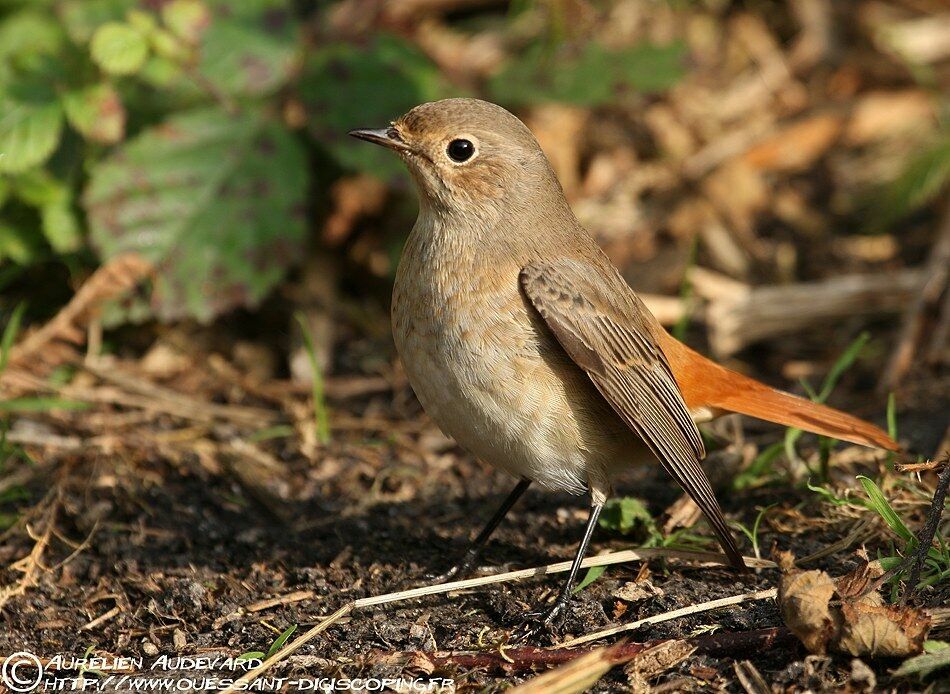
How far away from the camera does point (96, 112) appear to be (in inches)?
228

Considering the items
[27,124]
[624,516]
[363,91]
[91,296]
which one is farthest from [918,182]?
[27,124]

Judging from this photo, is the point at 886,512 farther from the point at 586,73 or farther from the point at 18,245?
the point at 18,245

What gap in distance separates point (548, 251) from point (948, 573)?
1807 mm

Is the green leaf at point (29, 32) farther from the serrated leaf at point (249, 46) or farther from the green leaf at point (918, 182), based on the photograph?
the green leaf at point (918, 182)

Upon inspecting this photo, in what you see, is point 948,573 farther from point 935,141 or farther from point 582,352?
point 935,141

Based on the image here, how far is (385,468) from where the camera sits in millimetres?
5605

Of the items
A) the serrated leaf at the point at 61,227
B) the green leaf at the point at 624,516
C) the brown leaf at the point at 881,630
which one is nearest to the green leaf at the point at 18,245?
the serrated leaf at the point at 61,227

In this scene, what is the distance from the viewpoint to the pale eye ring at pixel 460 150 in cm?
449

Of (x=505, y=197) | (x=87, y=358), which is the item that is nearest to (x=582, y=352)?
(x=505, y=197)

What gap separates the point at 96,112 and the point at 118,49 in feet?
1.49

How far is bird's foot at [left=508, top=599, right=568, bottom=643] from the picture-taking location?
4004mm

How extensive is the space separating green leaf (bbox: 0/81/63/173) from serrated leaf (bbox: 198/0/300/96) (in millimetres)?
792

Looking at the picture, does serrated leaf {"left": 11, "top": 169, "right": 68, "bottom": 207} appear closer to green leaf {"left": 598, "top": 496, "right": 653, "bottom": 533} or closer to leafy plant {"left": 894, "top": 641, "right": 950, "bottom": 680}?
green leaf {"left": 598, "top": 496, "right": 653, "bottom": 533}

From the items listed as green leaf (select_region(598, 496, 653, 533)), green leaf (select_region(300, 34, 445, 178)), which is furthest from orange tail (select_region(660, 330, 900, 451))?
green leaf (select_region(300, 34, 445, 178))
